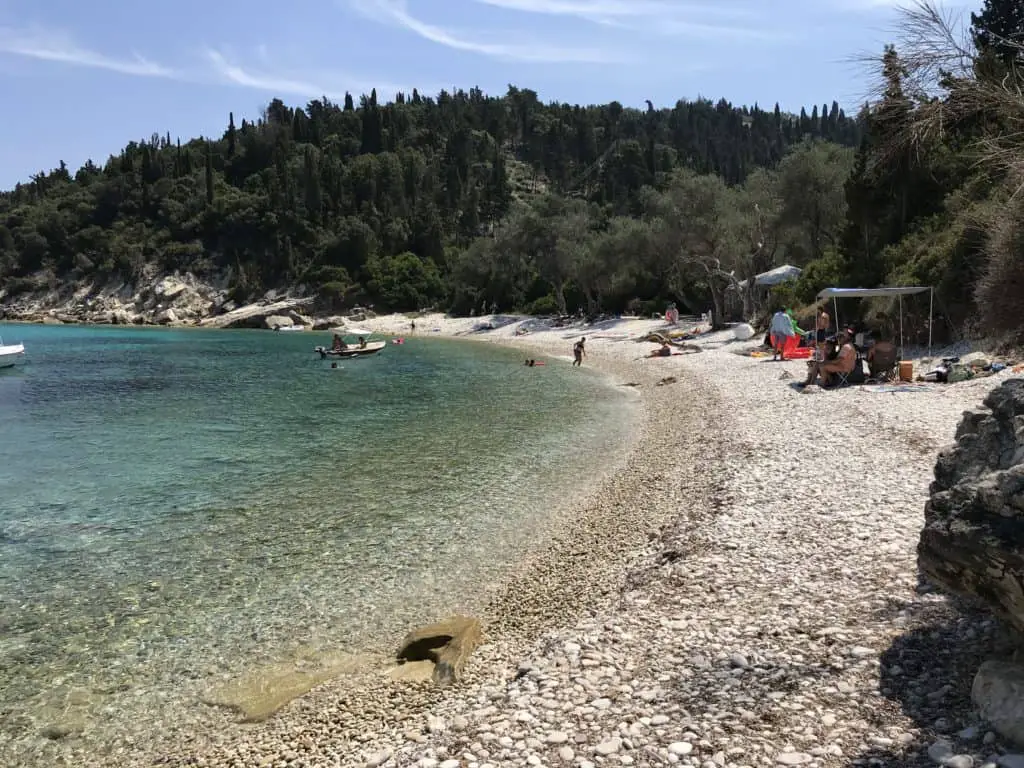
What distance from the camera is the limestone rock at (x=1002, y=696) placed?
158 inches

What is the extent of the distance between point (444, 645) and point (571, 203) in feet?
229

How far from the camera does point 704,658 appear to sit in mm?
5844

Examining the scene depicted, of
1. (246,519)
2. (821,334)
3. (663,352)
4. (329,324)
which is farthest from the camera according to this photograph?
(329,324)

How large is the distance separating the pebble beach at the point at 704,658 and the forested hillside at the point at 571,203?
364 centimetres

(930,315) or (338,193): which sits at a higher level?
(338,193)

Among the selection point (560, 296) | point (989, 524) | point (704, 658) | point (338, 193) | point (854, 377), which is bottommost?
point (704, 658)

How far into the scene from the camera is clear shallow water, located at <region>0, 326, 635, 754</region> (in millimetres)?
7914

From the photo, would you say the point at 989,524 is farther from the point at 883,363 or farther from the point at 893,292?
the point at 893,292

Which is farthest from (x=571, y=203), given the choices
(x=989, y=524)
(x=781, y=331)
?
(x=989, y=524)

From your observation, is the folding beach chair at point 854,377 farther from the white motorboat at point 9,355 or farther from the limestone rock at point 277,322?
the limestone rock at point 277,322

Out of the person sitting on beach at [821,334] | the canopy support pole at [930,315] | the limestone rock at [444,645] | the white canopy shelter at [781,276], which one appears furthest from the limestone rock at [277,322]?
the limestone rock at [444,645]

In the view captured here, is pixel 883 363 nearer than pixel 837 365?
Yes

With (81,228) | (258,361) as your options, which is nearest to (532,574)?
(258,361)

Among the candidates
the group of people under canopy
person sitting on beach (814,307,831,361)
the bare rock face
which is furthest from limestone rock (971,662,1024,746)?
person sitting on beach (814,307,831,361)
